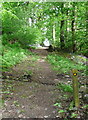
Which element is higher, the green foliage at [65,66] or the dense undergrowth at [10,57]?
the dense undergrowth at [10,57]

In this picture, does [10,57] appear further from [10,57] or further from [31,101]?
[31,101]

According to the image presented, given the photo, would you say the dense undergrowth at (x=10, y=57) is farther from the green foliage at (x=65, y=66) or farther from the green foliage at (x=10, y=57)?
the green foliage at (x=65, y=66)

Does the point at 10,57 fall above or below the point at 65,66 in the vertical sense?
above

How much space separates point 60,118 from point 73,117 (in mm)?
319

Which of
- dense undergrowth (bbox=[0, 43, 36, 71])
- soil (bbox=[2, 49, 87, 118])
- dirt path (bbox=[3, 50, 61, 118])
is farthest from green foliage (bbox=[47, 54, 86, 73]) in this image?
dense undergrowth (bbox=[0, 43, 36, 71])

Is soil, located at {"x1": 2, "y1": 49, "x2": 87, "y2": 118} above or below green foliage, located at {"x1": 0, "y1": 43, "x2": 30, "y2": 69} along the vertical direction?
below

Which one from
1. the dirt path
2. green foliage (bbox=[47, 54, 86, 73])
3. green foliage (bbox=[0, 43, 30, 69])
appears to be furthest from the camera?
green foliage (bbox=[47, 54, 86, 73])

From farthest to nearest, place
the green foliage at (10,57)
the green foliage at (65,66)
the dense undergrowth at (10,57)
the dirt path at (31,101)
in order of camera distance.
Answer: the green foliage at (65,66) → the green foliage at (10,57) → the dense undergrowth at (10,57) → the dirt path at (31,101)

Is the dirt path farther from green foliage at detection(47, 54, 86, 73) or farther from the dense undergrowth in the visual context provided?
green foliage at detection(47, 54, 86, 73)

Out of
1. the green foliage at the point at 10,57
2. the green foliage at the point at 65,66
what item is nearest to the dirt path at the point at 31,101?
the green foliage at the point at 10,57

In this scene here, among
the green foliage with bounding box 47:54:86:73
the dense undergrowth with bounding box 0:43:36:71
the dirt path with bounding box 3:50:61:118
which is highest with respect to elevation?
the dense undergrowth with bounding box 0:43:36:71

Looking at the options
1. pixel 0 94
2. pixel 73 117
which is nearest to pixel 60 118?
pixel 73 117

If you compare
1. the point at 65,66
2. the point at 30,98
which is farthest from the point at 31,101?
the point at 65,66

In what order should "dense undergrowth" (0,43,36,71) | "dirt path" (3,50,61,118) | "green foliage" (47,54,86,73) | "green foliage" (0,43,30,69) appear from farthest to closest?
"green foliage" (47,54,86,73), "green foliage" (0,43,30,69), "dense undergrowth" (0,43,36,71), "dirt path" (3,50,61,118)
